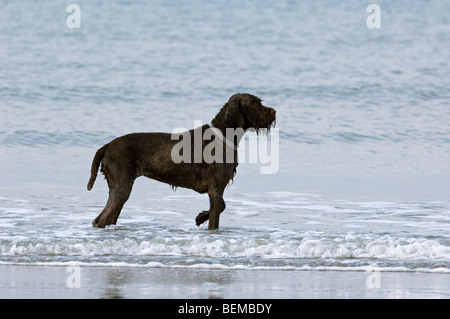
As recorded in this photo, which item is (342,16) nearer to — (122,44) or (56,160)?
(122,44)

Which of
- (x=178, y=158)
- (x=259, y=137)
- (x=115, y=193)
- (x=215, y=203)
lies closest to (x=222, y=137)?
(x=178, y=158)

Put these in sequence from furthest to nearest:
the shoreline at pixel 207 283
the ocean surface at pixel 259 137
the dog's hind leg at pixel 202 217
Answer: the dog's hind leg at pixel 202 217
the ocean surface at pixel 259 137
the shoreline at pixel 207 283

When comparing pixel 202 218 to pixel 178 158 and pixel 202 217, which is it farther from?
pixel 178 158

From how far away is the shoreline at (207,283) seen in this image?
720 centimetres

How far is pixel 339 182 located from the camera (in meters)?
14.0

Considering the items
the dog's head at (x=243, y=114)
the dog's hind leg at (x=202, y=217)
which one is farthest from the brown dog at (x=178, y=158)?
the dog's hind leg at (x=202, y=217)

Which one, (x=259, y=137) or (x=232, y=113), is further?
(x=259, y=137)

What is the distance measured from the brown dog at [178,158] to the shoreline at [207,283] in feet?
6.86

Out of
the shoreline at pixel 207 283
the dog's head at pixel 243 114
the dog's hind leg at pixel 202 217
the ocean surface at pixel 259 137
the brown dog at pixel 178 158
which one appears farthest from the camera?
the dog's hind leg at pixel 202 217

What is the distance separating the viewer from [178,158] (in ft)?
34.3

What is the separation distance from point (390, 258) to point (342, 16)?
26988 millimetres

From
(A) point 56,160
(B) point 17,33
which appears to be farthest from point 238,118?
(B) point 17,33

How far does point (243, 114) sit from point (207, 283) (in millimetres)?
3288

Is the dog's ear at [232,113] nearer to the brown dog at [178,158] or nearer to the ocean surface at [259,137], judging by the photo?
the brown dog at [178,158]
